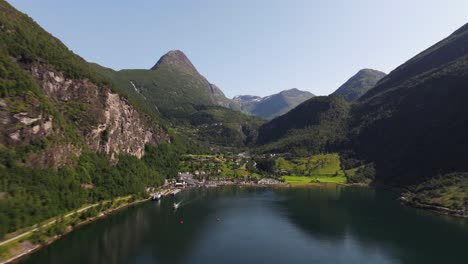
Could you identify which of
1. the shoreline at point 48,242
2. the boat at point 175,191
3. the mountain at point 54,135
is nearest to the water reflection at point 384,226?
the boat at point 175,191

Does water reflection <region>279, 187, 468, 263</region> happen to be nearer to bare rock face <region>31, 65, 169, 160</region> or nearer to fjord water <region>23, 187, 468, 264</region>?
fjord water <region>23, 187, 468, 264</region>

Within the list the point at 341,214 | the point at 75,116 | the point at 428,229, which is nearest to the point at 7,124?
the point at 75,116

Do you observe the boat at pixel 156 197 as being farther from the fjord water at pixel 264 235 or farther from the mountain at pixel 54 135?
the mountain at pixel 54 135

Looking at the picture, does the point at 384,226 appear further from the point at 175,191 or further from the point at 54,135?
the point at 54,135

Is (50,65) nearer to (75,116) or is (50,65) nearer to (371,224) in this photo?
(75,116)

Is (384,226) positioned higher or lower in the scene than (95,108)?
lower

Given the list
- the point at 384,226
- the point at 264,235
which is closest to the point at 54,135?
the point at 264,235
